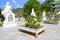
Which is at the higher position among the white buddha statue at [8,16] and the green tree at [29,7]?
the green tree at [29,7]

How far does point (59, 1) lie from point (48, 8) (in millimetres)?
9450

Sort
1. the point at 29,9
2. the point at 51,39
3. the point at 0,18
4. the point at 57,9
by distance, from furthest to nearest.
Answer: the point at 57,9 → the point at 29,9 → the point at 0,18 → the point at 51,39

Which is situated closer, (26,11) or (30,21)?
(30,21)

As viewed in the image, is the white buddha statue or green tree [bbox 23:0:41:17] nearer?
the white buddha statue

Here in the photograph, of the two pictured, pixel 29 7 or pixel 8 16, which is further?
pixel 29 7

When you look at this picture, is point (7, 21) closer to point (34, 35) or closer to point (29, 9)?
point (34, 35)

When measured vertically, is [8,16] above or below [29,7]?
below

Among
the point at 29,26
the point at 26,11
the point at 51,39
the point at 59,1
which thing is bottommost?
the point at 51,39

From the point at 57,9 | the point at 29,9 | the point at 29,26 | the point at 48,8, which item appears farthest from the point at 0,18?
the point at 57,9

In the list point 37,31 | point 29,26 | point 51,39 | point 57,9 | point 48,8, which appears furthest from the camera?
point 57,9

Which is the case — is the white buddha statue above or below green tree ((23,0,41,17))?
below

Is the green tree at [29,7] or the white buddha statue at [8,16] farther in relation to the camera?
the green tree at [29,7]

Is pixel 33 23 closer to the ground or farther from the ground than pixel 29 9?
closer to the ground

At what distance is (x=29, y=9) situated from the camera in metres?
25.4
